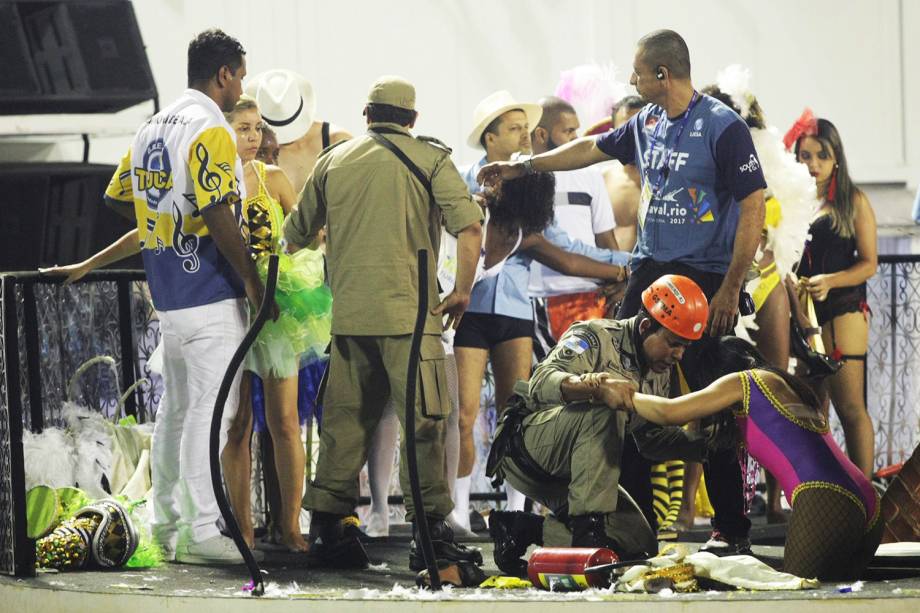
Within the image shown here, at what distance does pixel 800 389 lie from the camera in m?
5.28

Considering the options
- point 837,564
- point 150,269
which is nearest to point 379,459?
point 150,269

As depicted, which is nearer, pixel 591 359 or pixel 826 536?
pixel 826 536

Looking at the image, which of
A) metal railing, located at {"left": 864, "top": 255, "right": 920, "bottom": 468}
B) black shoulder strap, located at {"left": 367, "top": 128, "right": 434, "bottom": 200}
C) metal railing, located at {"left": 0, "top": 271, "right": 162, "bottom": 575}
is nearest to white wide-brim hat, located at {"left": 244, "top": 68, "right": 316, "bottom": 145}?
metal railing, located at {"left": 0, "top": 271, "right": 162, "bottom": 575}

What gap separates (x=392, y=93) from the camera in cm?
580

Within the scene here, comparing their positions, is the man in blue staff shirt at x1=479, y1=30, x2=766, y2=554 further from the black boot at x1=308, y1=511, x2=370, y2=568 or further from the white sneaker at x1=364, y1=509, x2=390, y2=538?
the white sneaker at x1=364, y1=509, x2=390, y2=538

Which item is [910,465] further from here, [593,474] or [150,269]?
[150,269]

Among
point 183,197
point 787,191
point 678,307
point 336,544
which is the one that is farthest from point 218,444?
point 787,191

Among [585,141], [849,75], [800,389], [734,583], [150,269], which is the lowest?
[734,583]

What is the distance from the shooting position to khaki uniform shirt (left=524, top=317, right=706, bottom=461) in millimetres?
A: 5613

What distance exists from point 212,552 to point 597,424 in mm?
1461

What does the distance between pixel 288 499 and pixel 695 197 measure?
1.91 metres

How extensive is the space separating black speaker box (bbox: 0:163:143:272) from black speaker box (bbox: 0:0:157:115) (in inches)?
17.0

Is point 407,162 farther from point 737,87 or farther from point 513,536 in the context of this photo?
→ point 737,87

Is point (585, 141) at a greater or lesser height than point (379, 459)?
greater
